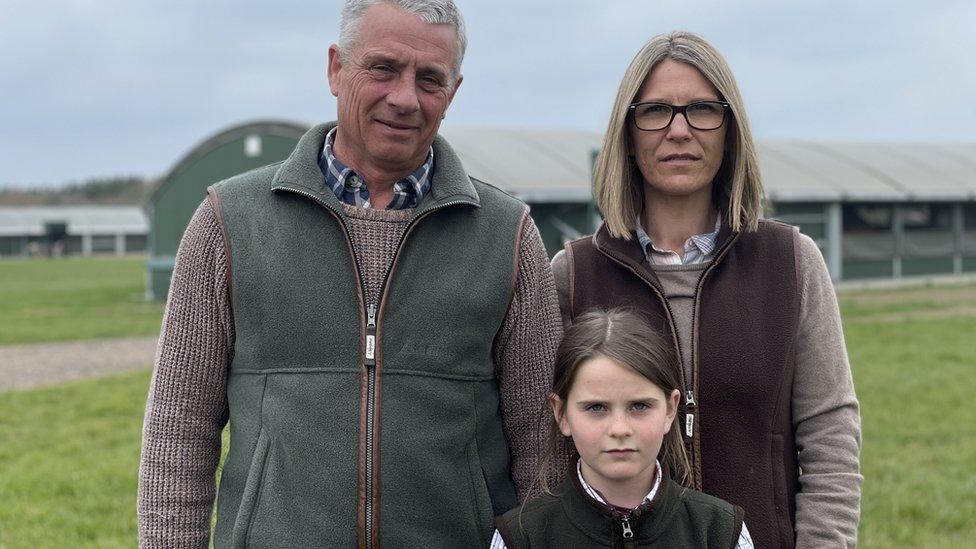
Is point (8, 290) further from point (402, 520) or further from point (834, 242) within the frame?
point (402, 520)

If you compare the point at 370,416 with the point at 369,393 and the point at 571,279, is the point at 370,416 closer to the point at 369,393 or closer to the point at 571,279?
the point at 369,393

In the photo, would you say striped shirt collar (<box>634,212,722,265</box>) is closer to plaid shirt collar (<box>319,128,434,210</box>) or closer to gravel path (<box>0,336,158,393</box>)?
plaid shirt collar (<box>319,128,434,210</box>)

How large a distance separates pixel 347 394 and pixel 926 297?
2133 cm

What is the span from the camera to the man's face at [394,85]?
2404 mm

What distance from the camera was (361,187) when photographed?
255 centimetres

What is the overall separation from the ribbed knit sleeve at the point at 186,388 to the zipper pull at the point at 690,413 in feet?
3.42

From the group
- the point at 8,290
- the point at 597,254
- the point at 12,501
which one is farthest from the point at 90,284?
the point at 597,254

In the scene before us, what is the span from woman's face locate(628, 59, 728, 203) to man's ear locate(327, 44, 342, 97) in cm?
69

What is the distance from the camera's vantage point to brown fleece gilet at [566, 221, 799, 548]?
100 inches

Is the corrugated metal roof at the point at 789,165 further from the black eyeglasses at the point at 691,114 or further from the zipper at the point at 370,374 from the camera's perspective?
the zipper at the point at 370,374

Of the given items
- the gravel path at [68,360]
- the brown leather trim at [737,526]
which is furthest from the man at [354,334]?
the gravel path at [68,360]

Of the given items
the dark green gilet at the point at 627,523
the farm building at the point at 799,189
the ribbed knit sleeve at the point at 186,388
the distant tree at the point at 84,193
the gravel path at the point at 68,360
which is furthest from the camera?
the distant tree at the point at 84,193

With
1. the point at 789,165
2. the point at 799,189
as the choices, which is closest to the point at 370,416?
the point at 799,189

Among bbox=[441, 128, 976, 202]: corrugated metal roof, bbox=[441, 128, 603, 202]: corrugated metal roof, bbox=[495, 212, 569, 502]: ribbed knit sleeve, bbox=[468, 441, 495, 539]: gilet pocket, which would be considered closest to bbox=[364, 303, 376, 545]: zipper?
bbox=[468, 441, 495, 539]: gilet pocket
